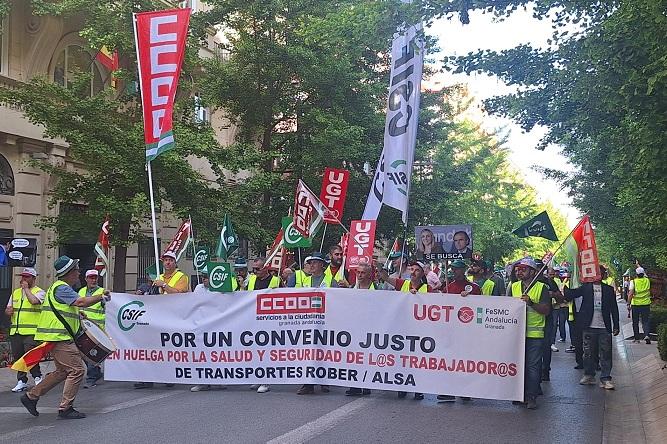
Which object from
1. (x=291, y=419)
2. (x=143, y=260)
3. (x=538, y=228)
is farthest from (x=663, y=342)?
(x=143, y=260)

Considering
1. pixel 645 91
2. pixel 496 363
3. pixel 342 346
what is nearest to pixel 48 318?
pixel 342 346

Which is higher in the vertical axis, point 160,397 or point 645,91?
point 645,91

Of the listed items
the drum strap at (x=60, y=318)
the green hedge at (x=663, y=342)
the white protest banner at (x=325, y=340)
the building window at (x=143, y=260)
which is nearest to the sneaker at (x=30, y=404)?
the drum strap at (x=60, y=318)

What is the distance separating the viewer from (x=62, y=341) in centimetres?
852

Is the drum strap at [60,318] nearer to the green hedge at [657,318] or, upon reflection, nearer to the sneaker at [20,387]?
the sneaker at [20,387]

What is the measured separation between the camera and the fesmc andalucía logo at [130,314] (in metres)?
10.6

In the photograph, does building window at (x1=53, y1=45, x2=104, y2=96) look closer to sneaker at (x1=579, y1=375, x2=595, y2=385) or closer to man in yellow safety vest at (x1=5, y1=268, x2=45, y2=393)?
man in yellow safety vest at (x1=5, y1=268, x2=45, y2=393)

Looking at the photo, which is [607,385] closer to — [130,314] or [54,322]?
[130,314]

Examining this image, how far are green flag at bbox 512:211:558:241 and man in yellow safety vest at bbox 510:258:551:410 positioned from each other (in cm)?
124

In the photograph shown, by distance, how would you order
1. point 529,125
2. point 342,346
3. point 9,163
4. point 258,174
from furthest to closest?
1. point 258,174
2. point 9,163
3. point 529,125
4. point 342,346

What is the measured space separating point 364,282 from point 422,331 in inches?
45.6

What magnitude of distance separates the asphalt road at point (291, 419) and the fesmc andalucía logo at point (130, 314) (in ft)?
3.00

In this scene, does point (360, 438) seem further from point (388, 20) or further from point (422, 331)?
point (388, 20)

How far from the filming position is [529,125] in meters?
12.1
